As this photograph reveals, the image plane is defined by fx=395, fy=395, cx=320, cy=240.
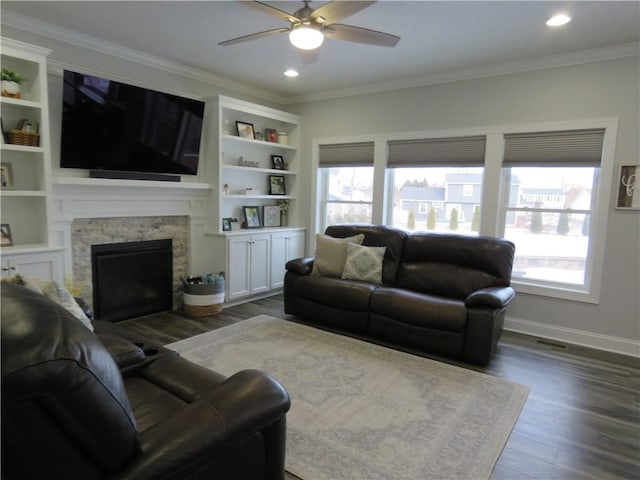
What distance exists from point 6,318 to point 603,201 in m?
4.31

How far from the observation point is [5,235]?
3160mm

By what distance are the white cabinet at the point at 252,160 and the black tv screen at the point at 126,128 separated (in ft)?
1.27

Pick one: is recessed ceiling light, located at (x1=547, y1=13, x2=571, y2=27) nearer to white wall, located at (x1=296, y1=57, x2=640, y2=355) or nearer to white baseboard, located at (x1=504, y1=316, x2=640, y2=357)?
white wall, located at (x1=296, y1=57, x2=640, y2=355)

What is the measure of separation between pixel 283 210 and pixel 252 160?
2.85ft

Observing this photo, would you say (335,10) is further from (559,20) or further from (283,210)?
(283,210)

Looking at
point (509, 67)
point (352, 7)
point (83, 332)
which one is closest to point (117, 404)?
point (83, 332)

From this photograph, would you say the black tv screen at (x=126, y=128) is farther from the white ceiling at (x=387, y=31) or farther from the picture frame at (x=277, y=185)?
the picture frame at (x=277, y=185)

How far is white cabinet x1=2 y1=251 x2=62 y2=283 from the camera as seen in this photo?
2.93m

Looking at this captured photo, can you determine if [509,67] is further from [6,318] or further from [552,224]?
[6,318]

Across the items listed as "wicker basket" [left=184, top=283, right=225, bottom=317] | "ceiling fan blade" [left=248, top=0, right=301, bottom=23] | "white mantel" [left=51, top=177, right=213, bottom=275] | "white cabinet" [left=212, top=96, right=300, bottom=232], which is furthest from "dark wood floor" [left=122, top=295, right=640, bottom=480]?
"ceiling fan blade" [left=248, top=0, right=301, bottom=23]

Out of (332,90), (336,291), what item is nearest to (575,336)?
(336,291)

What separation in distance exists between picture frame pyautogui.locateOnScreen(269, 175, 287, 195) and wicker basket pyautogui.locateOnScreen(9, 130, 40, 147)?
288 cm

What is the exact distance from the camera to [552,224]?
4004mm

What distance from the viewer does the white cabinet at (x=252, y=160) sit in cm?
461
